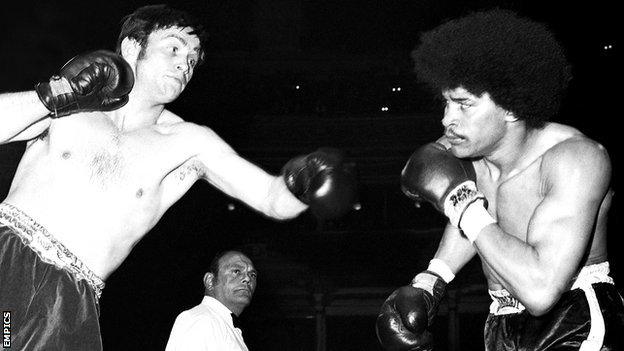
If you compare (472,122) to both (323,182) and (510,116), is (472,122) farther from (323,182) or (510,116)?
(323,182)

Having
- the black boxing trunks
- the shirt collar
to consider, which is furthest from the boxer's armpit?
the shirt collar

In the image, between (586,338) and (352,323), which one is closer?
(586,338)

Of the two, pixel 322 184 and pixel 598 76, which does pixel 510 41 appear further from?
pixel 598 76

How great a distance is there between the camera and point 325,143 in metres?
7.67

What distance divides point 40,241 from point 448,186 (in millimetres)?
1178

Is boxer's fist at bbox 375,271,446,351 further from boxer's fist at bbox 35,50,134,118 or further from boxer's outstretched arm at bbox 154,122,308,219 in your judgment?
boxer's fist at bbox 35,50,134,118

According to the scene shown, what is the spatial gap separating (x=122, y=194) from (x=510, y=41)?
1.29m

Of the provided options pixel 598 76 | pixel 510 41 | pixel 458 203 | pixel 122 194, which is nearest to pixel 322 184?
pixel 458 203

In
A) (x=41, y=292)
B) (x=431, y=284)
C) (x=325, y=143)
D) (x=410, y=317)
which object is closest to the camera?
(x=41, y=292)

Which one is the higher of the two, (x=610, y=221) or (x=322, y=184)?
(x=610, y=221)

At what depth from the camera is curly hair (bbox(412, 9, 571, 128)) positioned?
217cm

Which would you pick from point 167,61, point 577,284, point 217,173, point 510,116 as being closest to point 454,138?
point 510,116

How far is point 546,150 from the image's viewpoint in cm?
215

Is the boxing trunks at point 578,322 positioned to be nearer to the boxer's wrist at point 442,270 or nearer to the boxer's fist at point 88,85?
the boxer's wrist at point 442,270
